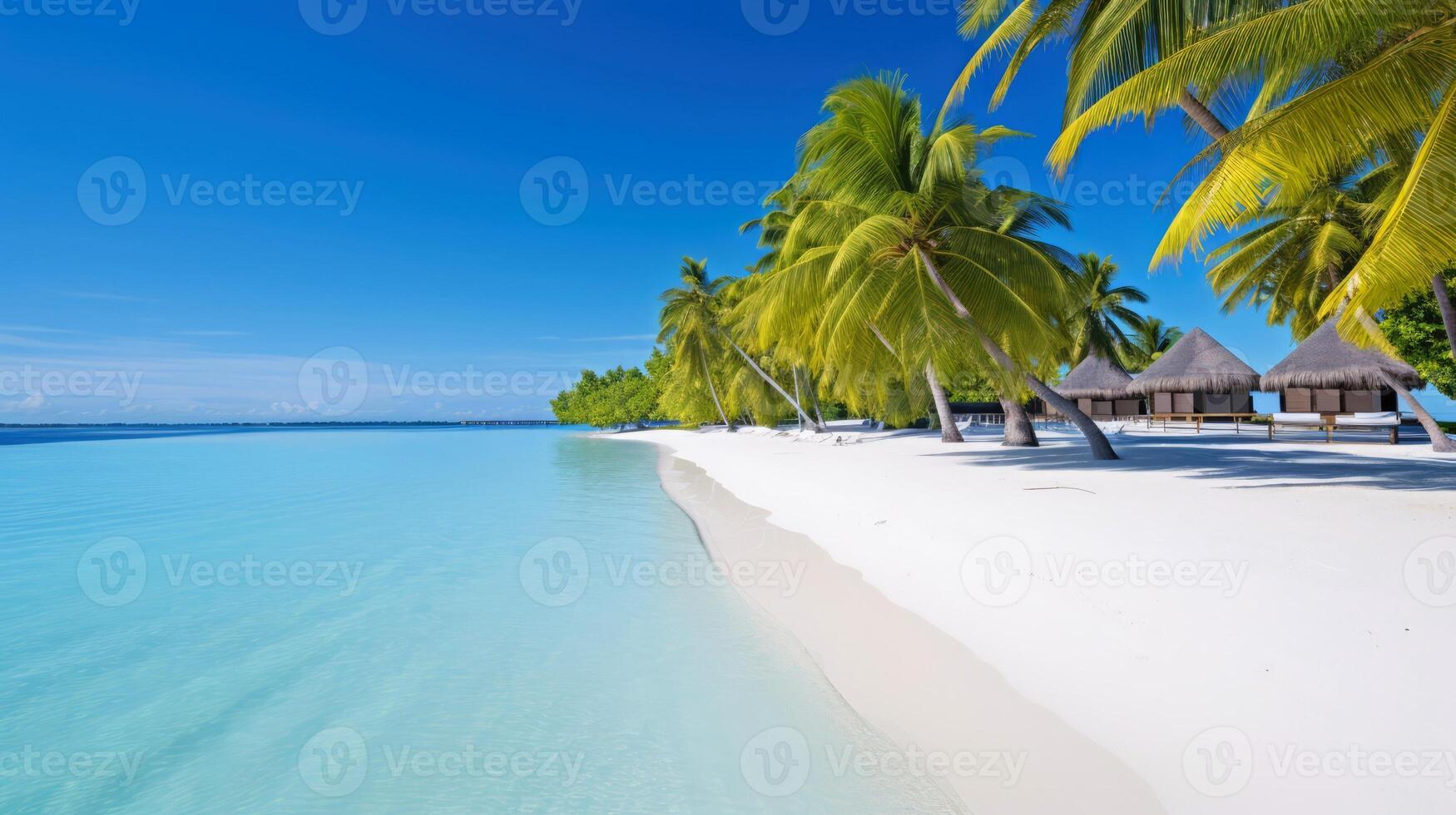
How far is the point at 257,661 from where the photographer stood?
4.59 m

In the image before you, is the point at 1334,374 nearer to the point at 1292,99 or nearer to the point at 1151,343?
the point at 1292,99

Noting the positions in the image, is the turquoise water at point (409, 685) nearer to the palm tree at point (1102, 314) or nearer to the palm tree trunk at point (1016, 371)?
the palm tree trunk at point (1016, 371)

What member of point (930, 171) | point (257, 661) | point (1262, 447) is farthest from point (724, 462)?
point (257, 661)

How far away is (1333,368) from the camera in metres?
17.5

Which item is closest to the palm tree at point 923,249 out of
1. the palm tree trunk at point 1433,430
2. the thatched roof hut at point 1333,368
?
the palm tree trunk at point 1433,430

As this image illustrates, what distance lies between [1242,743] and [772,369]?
2764cm

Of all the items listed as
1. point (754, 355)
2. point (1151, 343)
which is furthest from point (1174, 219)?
point (1151, 343)

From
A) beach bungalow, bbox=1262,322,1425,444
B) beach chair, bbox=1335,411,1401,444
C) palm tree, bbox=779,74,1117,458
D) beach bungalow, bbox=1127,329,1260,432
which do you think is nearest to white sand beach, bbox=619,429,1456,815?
palm tree, bbox=779,74,1117,458

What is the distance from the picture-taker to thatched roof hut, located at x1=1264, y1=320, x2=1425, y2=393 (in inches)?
Answer: 658

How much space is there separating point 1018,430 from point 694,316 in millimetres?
18548

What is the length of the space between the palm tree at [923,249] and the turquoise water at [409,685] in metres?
5.16

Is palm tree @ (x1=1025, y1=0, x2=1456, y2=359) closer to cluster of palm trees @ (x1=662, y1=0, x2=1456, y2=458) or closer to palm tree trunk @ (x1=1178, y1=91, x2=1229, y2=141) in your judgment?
cluster of palm trees @ (x1=662, y1=0, x2=1456, y2=458)

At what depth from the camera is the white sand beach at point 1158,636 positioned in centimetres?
241

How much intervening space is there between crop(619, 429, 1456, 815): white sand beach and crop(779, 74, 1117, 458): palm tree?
362 centimetres
